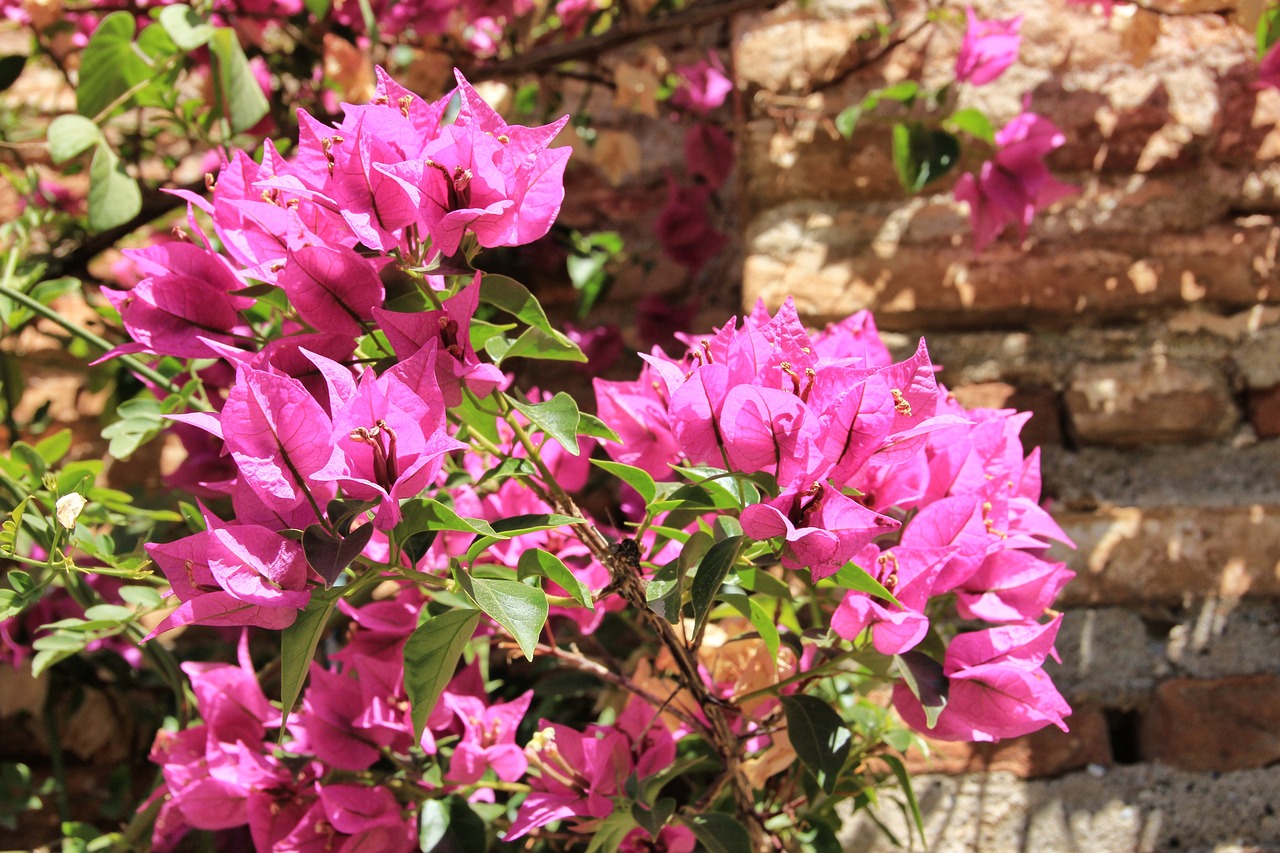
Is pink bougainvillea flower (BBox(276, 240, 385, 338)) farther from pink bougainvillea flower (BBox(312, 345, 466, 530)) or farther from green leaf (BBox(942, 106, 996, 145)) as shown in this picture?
green leaf (BBox(942, 106, 996, 145))

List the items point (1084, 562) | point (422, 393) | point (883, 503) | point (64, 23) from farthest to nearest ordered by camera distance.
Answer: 1. point (64, 23)
2. point (1084, 562)
3. point (883, 503)
4. point (422, 393)

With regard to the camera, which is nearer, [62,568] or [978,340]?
[62,568]

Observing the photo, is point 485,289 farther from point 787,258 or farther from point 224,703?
point 787,258

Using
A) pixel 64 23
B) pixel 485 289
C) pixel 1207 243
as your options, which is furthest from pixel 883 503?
pixel 64 23

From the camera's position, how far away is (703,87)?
1.19 meters

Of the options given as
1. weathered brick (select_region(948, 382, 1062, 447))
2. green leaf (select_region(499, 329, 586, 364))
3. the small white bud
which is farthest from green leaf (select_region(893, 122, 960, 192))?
the small white bud

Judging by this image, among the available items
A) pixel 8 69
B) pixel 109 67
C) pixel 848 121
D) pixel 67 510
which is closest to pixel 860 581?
pixel 67 510

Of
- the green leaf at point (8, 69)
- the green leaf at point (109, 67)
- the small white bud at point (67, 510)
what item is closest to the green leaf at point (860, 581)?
the small white bud at point (67, 510)

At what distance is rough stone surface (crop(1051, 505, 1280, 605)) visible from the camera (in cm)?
92

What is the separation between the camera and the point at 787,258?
40.1 inches

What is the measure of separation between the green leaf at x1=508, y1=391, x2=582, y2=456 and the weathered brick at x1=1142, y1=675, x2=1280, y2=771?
67cm

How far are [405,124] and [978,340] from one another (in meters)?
0.68

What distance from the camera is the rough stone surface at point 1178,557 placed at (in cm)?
92

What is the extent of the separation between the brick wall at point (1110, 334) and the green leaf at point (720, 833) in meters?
0.34
